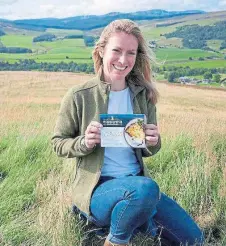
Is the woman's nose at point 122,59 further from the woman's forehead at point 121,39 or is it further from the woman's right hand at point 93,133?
the woman's right hand at point 93,133

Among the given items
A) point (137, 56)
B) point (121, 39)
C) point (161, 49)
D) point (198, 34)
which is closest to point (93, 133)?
point (121, 39)

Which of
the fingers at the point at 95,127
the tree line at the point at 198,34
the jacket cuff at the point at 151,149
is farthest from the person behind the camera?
the tree line at the point at 198,34

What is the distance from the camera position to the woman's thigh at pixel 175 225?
2998 millimetres

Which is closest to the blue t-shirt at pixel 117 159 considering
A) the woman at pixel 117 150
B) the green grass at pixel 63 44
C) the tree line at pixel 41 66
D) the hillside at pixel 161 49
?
the woman at pixel 117 150

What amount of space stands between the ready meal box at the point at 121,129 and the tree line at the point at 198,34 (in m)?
96.5

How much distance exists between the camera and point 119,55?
2795 millimetres

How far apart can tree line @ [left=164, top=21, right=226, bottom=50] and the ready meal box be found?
317 feet

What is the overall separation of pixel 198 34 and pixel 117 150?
116439mm

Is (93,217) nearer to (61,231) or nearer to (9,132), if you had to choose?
(61,231)

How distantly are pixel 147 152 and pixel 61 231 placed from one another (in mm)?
742

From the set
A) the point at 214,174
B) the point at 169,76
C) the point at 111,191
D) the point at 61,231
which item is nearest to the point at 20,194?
the point at 61,231

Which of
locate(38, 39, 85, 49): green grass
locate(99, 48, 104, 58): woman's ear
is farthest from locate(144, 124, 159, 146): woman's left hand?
locate(38, 39, 85, 49): green grass

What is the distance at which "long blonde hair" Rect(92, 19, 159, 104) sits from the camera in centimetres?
276

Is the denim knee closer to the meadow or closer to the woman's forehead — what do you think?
the meadow
